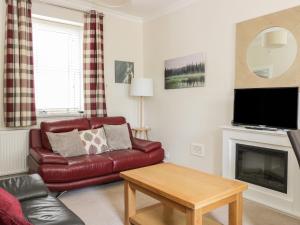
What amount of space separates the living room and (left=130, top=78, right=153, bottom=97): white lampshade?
0.06ft

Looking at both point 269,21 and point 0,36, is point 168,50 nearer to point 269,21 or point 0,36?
point 269,21

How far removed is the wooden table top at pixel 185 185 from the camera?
5.66ft

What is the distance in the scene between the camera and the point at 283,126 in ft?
8.49

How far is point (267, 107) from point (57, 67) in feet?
10.1

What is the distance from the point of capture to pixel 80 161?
116 inches

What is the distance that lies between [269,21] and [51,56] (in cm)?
308

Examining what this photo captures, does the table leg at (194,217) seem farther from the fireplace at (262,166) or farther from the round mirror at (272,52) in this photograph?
the round mirror at (272,52)

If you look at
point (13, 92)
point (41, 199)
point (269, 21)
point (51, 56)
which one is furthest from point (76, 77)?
point (269, 21)

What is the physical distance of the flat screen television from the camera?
2543mm

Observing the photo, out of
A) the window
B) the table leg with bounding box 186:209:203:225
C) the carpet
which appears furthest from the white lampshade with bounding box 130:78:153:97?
the table leg with bounding box 186:209:203:225

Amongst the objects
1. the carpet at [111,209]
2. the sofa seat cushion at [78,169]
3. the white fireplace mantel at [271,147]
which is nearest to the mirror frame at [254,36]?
the white fireplace mantel at [271,147]

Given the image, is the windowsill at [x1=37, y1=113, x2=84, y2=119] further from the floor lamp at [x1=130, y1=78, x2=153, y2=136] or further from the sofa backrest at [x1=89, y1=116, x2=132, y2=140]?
the floor lamp at [x1=130, y1=78, x2=153, y2=136]

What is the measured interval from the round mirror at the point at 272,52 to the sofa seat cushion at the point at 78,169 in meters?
2.11

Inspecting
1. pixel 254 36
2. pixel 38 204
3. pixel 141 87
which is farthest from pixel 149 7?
pixel 38 204
